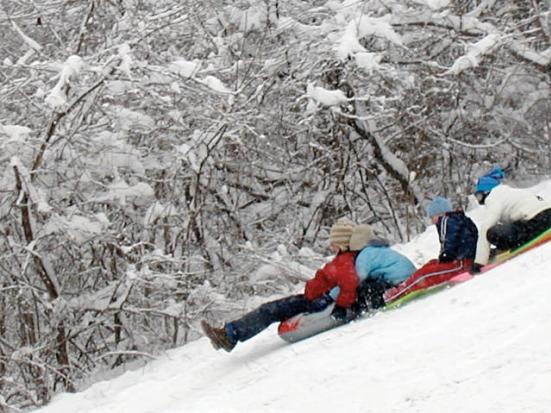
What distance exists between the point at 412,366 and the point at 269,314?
2548 mm

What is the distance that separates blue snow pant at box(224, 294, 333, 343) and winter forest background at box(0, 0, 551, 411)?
252 cm

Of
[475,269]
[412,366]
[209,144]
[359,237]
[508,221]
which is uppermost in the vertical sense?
[209,144]

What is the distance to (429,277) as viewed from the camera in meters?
6.98

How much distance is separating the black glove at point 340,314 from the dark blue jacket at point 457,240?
2.67 feet

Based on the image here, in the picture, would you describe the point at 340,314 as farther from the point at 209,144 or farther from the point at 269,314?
the point at 209,144

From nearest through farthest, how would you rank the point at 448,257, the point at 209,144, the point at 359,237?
1. the point at 448,257
2. the point at 359,237
3. the point at 209,144

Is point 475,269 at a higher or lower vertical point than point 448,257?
lower

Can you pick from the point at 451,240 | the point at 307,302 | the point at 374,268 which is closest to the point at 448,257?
the point at 451,240

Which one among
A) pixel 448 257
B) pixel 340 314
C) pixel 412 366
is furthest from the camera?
pixel 448 257

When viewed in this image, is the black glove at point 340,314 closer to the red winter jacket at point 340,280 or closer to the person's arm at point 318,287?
the red winter jacket at point 340,280

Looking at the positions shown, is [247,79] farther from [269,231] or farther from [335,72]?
[269,231]

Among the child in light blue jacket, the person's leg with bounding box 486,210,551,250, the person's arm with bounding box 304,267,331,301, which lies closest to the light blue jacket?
the child in light blue jacket

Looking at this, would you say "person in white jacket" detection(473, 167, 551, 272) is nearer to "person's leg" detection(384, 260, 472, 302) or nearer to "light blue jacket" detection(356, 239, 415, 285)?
"person's leg" detection(384, 260, 472, 302)

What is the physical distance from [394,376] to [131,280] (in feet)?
18.4
